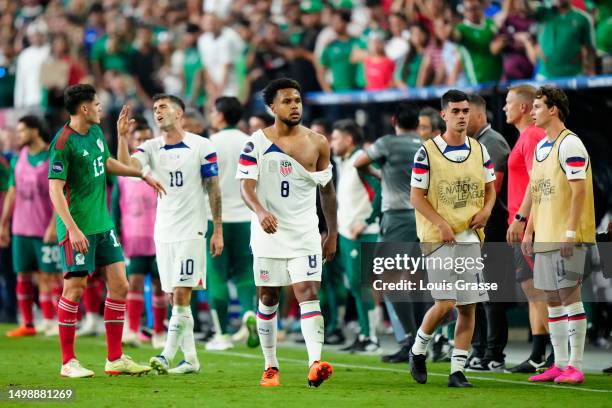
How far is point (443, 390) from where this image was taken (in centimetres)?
974

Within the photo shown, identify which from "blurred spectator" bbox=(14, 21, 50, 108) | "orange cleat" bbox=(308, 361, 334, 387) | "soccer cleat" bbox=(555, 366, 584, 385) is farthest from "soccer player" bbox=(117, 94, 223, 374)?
"blurred spectator" bbox=(14, 21, 50, 108)

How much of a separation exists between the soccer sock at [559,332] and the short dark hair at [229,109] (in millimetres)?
5006

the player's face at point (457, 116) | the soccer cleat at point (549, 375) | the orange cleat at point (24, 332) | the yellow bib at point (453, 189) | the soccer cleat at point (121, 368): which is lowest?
the orange cleat at point (24, 332)

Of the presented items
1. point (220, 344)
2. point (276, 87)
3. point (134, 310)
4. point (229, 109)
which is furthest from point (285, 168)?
point (134, 310)

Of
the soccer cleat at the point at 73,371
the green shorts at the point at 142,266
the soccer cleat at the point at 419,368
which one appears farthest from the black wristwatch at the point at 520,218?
the green shorts at the point at 142,266

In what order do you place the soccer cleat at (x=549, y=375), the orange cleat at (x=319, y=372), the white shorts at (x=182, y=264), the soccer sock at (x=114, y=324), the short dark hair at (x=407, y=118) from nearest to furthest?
the orange cleat at (x=319, y=372) < the soccer cleat at (x=549, y=375) < the soccer sock at (x=114, y=324) < the white shorts at (x=182, y=264) < the short dark hair at (x=407, y=118)

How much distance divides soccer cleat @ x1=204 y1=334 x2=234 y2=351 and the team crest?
4335 millimetres

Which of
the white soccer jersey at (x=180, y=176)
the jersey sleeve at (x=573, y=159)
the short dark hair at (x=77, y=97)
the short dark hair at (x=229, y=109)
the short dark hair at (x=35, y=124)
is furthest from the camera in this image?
the short dark hair at (x=35, y=124)

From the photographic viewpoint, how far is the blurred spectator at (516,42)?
1585 cm

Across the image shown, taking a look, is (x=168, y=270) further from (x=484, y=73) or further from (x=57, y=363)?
(x=484, y=73)

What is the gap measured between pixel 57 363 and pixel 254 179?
3397 millimetres

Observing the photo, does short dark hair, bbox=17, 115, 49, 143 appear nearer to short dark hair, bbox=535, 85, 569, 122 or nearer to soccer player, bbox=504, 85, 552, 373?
soccer player, bbox=504, 85, 552, 373

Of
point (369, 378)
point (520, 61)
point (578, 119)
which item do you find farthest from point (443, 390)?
point (520, 61)

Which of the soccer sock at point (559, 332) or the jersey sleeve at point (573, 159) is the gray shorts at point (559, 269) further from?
the jersey sleeve at point (573, 159)
